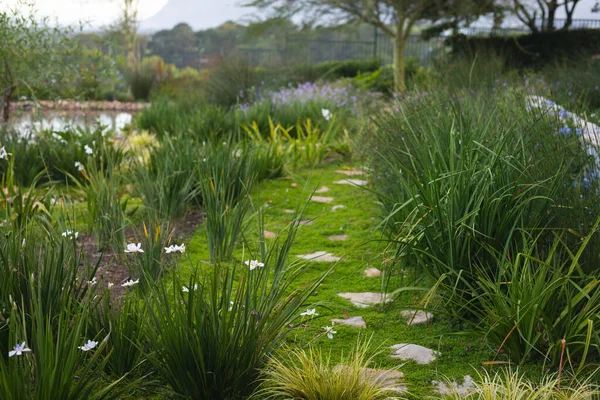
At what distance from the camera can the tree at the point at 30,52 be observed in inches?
230

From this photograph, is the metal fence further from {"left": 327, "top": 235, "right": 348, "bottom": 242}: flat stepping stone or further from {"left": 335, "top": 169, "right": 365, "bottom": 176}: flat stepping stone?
{"left": 327, "top": 235, "right": 348, "bottom": 242}: flat stepping stone

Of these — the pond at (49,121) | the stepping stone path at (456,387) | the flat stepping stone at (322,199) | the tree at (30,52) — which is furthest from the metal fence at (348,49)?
the stepping stone path at (456,387)

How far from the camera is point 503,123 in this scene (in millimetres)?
3260

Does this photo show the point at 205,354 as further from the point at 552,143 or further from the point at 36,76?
the point at 36,76

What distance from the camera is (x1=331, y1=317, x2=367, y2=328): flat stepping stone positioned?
9.27 ft

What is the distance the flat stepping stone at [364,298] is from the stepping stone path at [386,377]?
2.22 feet

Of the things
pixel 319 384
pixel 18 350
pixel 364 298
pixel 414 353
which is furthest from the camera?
pixel 364 298

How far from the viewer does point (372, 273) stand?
3539mm

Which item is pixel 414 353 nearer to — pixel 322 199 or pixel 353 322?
pixel 353 322

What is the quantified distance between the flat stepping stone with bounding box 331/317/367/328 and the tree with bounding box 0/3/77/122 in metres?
4.14

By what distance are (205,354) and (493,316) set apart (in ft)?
3.48

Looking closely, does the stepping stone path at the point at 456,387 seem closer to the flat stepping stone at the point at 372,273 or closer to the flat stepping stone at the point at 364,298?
the flat stepping stone at the point at 364,298

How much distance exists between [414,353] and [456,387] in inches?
12.0

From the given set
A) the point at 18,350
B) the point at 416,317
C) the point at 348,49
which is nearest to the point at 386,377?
the point at 416,317
